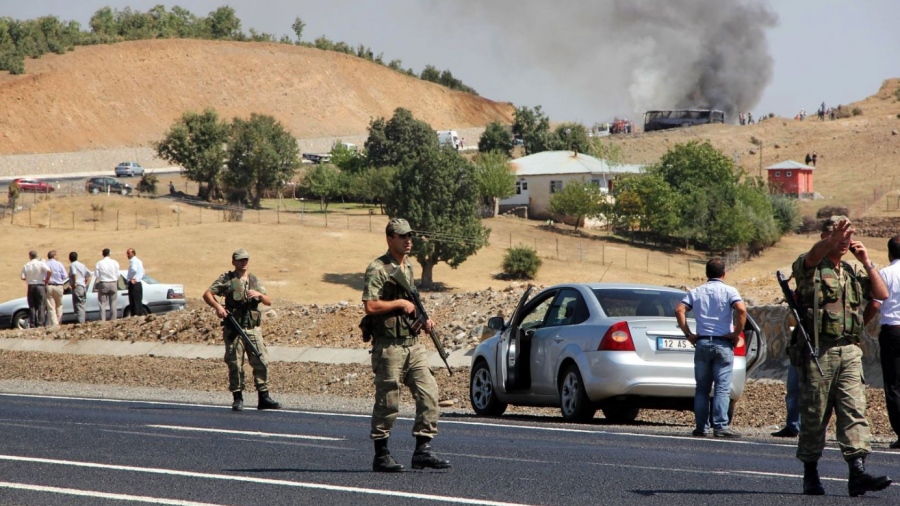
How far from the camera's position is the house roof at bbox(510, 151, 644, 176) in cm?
9800

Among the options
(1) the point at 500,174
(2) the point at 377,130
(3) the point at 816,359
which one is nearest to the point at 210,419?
(3) the point at 816,359

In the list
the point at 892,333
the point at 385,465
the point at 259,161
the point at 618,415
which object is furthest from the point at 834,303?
the point at 259,161

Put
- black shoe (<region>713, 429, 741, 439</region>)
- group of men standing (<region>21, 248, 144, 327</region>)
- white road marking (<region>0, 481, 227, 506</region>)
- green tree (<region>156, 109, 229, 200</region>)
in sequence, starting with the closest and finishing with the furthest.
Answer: white road marking (<region>0, 481, 227, 506</region>) → black shoe (<region>713, 429, 741, 439</region>) → group of men standing (<region>21, 248, 144, 327</region>) → green tree (<region>156, 109, 229, 200</region>)

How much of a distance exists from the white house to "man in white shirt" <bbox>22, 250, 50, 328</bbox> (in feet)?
214

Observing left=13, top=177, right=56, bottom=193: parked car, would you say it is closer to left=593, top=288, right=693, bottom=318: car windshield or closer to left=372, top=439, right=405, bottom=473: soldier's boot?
left=593, top=288, right=693, bottom=318: car windshield

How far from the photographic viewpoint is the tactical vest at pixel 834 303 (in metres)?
8.05

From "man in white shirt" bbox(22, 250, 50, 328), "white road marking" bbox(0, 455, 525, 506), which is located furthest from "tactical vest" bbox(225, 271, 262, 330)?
"man in white shirt" bbox(22, 250, 50, 328)

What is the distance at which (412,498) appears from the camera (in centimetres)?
789

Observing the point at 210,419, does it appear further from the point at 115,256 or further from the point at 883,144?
the point at 883,144

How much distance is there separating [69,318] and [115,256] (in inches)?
1014

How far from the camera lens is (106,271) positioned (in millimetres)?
29812

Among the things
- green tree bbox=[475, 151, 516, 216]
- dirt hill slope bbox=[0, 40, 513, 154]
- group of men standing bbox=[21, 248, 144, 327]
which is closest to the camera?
group of men standing bbox=[21, 248, 144, 327]

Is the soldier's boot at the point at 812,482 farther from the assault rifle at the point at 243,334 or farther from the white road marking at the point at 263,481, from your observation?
the assault rifle at the point at 243,334

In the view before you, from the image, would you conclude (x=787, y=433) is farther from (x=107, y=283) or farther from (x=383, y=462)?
(x=107, y=283)
